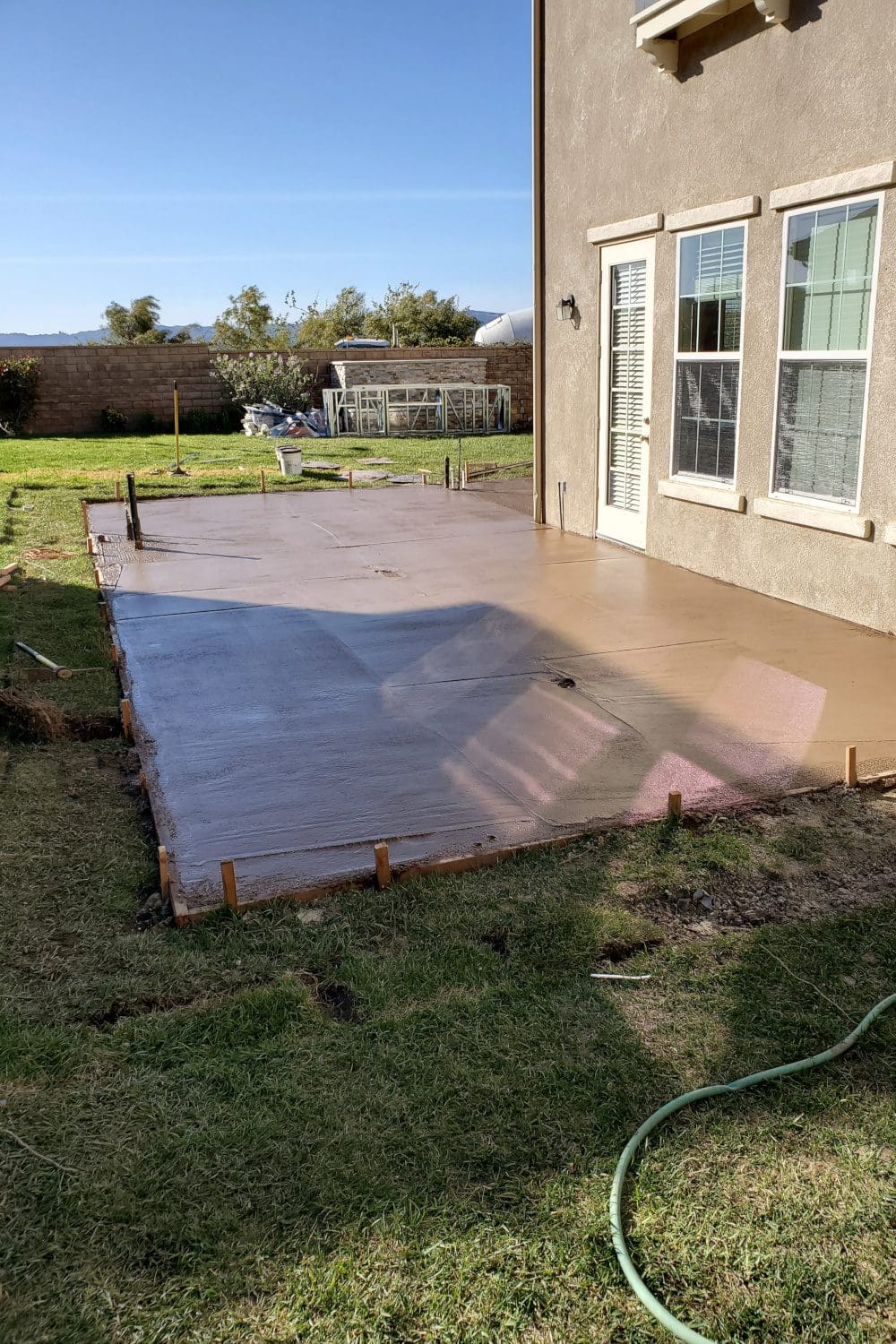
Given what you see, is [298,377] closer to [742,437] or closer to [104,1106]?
[742,437]

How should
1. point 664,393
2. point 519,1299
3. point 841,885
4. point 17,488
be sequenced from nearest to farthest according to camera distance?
point 519,1299 < point 841,885 < point 664,393 < point 17,488

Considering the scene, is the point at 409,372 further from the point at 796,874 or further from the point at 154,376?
the point at 796,874

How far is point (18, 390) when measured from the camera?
2275 cm

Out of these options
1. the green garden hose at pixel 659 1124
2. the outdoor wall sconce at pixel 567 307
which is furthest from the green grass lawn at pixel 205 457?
the green garden hose at pixel 659 1124

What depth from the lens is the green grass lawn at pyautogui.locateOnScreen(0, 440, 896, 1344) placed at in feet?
6.59

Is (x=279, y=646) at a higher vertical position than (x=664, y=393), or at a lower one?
lower

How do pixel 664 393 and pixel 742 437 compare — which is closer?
pixel 742 437

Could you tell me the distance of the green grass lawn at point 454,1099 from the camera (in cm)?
201

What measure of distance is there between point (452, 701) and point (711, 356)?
4097 millimetres

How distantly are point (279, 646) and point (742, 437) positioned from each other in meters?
3.85

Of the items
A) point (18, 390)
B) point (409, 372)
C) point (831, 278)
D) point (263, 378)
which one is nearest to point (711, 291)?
point (831, 278)

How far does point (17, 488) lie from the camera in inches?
598

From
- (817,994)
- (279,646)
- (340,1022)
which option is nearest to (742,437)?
(279,646)

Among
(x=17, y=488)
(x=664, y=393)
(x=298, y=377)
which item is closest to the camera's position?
(x=664, y=393)
